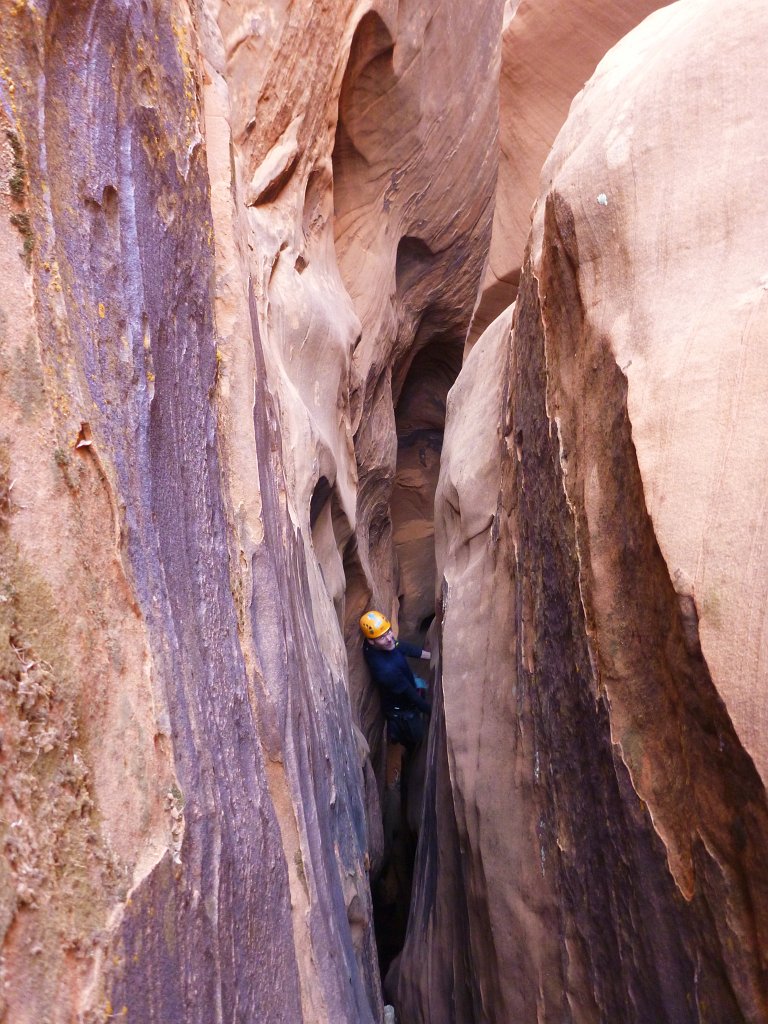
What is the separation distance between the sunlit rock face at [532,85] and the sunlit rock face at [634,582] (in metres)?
1.45

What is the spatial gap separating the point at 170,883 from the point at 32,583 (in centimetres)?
61

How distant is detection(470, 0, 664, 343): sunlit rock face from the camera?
381cm

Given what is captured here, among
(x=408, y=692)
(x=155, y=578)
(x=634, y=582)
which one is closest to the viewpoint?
(x=155, y=578)

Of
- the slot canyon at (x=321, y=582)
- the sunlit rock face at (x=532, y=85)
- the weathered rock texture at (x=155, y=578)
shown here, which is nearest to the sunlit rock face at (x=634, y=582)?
the slot canyon at (x=321, y=582)

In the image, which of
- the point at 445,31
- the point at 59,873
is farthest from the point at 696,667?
the point at 445,31

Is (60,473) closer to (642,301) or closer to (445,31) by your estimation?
(642,301)

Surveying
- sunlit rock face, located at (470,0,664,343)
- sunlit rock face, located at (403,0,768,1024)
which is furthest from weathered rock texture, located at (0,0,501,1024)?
sunlit rock face, located at (470,0,664,343)

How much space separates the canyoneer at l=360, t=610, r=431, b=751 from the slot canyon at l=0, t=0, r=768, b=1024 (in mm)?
1520

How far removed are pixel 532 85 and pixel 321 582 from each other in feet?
9.38

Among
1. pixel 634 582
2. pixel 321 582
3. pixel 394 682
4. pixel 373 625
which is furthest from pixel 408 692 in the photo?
pixel 634 582

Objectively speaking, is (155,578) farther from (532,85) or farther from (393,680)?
(393,680)

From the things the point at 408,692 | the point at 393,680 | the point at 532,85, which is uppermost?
the point at 532,85

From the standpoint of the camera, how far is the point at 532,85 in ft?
13.4

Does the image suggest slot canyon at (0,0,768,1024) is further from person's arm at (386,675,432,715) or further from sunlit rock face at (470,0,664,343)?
person's arm at (386,675,432,715)
